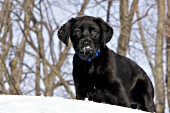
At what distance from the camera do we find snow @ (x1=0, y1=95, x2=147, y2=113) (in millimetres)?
4148

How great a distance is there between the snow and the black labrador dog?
6.44ft

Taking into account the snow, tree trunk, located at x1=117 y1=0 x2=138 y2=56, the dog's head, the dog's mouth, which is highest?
tree trunk, located at x1=117 y1=0 x2=138 y2=56

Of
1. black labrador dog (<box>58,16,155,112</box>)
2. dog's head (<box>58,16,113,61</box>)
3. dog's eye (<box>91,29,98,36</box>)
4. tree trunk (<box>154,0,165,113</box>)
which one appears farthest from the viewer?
tree trunk (<box>154,0,165,113</box>)

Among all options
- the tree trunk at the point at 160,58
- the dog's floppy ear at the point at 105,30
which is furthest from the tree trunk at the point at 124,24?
the dog's floppy ear at the point at 105,30

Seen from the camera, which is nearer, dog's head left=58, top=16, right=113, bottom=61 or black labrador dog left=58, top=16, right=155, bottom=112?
black labrador dog left=58, top=16, right=155, bottom=112

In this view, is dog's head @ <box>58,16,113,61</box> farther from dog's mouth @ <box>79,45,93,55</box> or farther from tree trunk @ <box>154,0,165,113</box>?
tree trunk @ <box>154,0,165,113</box>

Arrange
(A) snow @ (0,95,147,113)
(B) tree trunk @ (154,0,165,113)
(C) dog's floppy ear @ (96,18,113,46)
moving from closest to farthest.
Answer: (A) snow @ (0,95,147,113)
(C) dog's floppy ear @ (96,18,113,46)
(B) tree trunk @ (154,0,165,113)

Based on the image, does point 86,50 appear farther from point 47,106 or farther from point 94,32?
point 47,106

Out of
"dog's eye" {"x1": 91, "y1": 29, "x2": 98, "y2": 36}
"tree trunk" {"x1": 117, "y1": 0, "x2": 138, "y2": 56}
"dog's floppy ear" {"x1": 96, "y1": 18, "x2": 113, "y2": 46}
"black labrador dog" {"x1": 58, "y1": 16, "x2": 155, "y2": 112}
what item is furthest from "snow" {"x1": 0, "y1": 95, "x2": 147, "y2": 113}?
"tree trunk" {"x1": 117, "y1": 0, "x2": 138, "y2": 56}

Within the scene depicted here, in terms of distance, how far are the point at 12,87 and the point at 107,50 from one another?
16.0 metres

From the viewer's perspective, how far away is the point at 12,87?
22766mm

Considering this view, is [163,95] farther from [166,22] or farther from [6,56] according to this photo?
[6,56]

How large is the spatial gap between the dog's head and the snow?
2096 millimetres

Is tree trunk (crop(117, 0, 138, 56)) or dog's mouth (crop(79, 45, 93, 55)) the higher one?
tree trunk (crop(117, 0, 138, 56))
